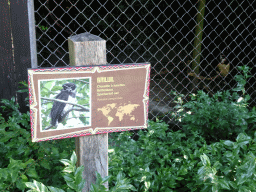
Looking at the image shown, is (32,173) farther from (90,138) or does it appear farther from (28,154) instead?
(90,138)

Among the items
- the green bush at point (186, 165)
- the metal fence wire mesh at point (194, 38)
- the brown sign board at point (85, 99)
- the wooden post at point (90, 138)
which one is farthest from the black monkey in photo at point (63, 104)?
the metal fence wire mesh at point (194, 38)

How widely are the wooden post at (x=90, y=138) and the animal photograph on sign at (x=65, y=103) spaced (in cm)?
10

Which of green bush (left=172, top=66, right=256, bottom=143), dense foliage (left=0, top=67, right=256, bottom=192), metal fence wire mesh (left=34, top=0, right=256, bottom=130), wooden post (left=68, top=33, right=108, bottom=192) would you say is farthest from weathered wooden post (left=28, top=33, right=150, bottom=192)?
green bush (left=172, top=66, right=256, bottom=143)

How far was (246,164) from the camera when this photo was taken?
4.53ft

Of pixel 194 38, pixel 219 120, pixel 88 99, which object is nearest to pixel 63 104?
pixel 88 99

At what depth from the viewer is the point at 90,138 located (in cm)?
128

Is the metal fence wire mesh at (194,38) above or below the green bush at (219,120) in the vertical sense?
above

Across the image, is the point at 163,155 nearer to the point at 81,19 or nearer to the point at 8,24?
the point at 8,24

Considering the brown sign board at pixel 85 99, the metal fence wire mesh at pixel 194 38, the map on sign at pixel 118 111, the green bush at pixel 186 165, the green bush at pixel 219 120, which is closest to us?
the brown sign board at pixel 85 99

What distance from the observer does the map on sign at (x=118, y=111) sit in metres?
1.22

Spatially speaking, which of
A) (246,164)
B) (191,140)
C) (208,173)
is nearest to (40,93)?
(208,173)

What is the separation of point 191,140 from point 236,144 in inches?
22.7

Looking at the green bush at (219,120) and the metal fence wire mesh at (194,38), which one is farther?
the metal fence wire mesh at (194,38)

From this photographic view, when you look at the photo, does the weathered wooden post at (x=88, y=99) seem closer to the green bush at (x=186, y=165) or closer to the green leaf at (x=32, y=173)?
the green leaf at (x=32, y=173)
